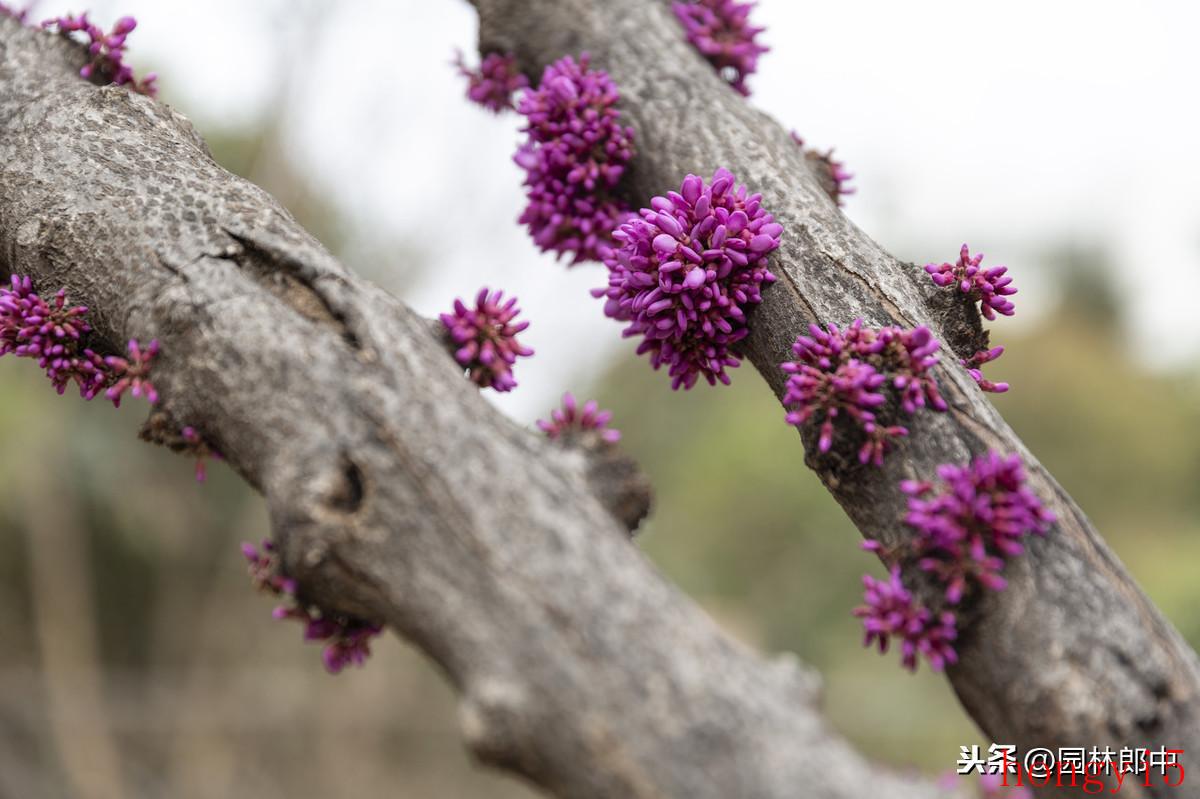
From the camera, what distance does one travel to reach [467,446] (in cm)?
160

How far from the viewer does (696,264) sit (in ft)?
6.92

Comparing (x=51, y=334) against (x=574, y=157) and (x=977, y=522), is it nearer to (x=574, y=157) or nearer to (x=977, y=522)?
(x=574, y=157)

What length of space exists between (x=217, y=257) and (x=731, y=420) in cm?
1648

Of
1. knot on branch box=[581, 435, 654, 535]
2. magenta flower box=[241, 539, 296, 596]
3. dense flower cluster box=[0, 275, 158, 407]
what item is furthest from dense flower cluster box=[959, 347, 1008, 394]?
dense flower cluster box=[0, 275, 158, 407]

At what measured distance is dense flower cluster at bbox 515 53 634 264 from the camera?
2633 millimetres

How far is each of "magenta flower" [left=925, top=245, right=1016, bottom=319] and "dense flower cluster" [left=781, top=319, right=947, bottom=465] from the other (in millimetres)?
347

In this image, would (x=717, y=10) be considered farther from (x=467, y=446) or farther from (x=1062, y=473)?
(x=1062, y=473)

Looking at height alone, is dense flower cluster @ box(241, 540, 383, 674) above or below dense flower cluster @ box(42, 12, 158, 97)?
below

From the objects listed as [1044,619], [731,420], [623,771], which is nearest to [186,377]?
[623,771]

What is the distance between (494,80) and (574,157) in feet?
2.42

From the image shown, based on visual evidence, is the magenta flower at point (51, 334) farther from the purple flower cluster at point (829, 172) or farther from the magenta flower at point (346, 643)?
the purple flower cluster at point (829, 172)

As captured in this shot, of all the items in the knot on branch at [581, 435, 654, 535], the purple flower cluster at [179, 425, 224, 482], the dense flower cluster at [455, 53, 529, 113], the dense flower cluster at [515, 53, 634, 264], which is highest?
the dense flower cluster at [455, 53, 529, 113]

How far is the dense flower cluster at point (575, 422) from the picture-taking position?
1.75 metres

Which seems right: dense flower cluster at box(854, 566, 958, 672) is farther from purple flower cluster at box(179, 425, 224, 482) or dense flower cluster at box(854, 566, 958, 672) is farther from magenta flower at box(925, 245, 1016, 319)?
purple flower cluster at box(179, 425, 224, 482)
